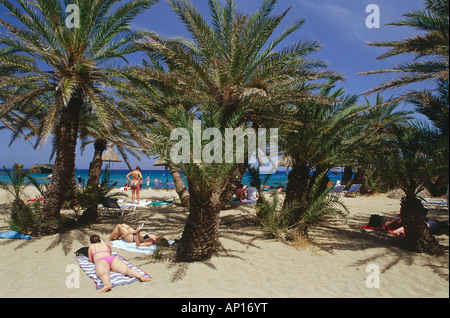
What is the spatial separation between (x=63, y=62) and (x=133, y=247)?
192 inches

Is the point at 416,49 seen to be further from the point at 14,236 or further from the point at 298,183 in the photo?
the point at 14,236

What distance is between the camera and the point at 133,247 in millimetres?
6398

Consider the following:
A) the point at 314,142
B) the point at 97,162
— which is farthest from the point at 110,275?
the point at 97,162

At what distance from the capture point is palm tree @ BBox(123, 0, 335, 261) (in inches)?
218

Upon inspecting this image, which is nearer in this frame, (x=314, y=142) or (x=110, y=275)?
(x=110, y=275)

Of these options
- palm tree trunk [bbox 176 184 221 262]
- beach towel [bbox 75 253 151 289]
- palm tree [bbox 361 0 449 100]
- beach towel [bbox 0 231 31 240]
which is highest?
palm tree [bbox 361 0 449 100]

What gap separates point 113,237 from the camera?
7020 millimetres

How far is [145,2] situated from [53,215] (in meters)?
6.16

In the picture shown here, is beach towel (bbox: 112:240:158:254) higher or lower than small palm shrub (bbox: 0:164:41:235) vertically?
lower

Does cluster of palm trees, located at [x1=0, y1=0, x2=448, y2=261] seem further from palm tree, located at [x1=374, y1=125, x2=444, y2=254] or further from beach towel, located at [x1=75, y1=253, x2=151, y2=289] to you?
beach towel, located at [x1=75, y1=253, x2=151, y2=289]

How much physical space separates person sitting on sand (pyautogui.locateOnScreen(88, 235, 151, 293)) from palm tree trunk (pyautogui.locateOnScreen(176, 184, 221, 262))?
1.09 m

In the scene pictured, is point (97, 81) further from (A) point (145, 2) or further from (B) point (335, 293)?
(B) point (335, 293)

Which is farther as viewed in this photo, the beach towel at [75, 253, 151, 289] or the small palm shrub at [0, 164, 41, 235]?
the small palm shrub at [0, 164, 41, 235]

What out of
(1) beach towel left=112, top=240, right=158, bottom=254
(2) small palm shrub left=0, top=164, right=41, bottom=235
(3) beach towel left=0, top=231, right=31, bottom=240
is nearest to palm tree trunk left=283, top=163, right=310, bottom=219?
(1) beach towel left=112, top=240, right=158, bottom=254
